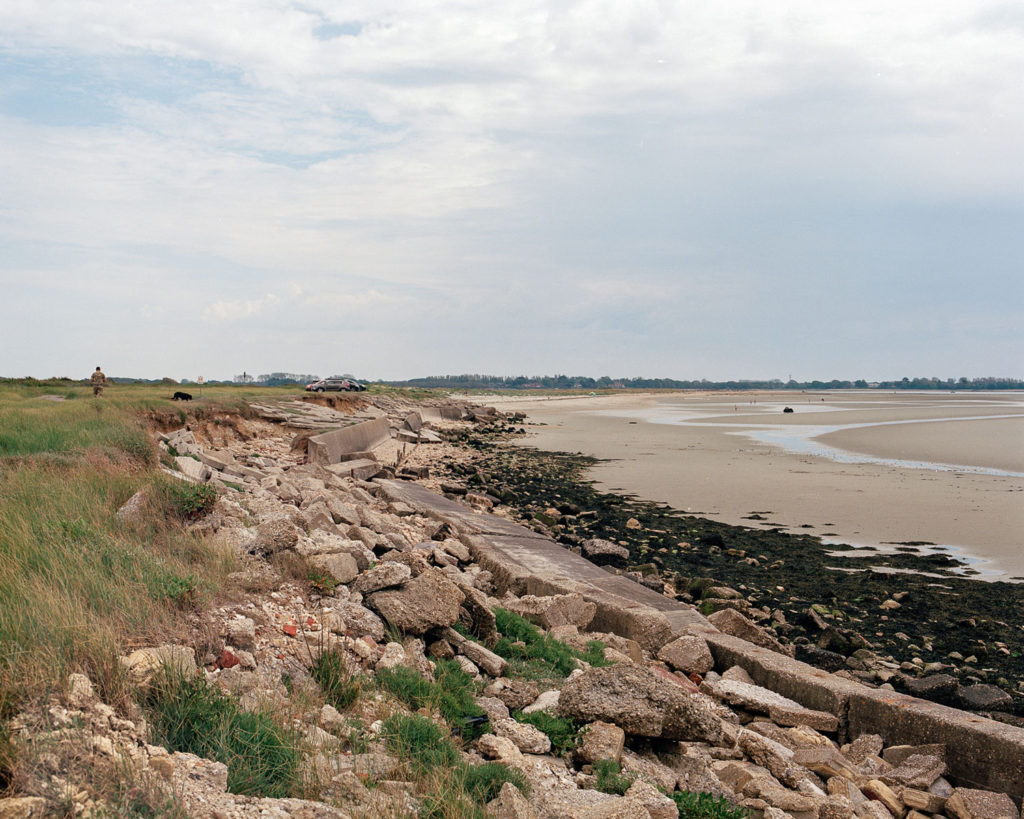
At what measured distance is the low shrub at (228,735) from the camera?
10.4 feet

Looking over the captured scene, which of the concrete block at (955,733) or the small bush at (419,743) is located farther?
the concrete block at (955,733)

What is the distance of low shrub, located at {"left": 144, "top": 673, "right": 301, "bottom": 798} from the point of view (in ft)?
10.4

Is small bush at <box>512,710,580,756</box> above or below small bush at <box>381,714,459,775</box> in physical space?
below

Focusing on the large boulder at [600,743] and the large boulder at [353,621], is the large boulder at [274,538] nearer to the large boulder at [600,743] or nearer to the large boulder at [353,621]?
the large boulder at [353,621]

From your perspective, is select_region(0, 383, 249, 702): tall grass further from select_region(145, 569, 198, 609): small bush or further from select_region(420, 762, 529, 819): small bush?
select_region(420, 762, 529, 819): small bush

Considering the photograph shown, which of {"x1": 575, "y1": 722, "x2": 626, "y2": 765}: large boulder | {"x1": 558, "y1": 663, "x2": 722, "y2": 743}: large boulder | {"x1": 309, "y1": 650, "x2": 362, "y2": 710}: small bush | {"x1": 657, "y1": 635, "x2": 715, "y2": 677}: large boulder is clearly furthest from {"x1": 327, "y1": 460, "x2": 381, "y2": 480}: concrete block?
{"x1": 575, "y1": 722, "x2": 626, "y2": 765}: large boulder

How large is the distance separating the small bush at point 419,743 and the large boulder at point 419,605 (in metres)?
1.31

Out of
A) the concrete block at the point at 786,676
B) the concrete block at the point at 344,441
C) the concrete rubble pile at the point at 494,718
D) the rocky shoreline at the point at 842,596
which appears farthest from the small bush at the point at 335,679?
the concrete block at the point at 344,441

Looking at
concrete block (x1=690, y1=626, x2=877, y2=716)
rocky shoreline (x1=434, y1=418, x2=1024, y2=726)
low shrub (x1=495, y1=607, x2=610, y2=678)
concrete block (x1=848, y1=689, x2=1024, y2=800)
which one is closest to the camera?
concrete block (x1=848, y1=689, x2=1024, y2=800)

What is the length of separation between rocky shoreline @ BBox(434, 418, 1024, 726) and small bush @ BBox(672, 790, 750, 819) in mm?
3874

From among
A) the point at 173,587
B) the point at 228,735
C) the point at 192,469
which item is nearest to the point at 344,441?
the point at 192,469

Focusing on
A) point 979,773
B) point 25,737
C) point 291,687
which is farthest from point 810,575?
point 25,737

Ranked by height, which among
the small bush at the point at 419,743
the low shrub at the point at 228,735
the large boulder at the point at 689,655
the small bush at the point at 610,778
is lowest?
the large boulder at the point at 689,655

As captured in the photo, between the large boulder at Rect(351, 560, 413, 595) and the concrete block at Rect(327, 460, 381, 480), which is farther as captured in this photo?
the concrete block at Rect(327, 460, 381, 480)
